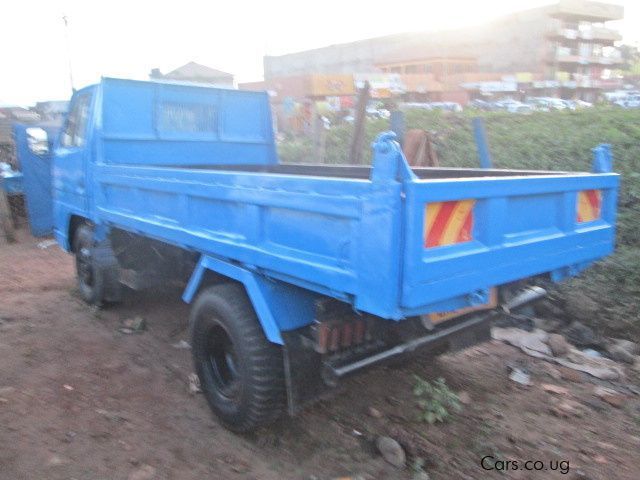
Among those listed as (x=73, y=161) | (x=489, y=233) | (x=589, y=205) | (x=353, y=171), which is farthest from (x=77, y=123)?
(x=589, y=205)

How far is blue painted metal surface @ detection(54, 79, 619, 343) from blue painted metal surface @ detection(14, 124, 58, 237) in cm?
569

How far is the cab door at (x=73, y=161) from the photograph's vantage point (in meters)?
4.84

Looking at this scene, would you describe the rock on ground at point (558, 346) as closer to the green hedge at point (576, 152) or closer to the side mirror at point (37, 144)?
the green hedge at point (576, 152)

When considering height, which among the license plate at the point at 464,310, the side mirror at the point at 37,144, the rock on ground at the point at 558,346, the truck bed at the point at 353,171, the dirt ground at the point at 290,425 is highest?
the side mirror at the point at 37,144

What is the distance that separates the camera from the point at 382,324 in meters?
2.73

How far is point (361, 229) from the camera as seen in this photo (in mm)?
2129

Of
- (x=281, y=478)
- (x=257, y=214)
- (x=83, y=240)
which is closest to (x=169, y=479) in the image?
(x=281, y=478)

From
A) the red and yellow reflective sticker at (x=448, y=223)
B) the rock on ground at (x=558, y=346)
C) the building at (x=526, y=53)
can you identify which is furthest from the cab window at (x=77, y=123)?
the building at (x=526, y=53)

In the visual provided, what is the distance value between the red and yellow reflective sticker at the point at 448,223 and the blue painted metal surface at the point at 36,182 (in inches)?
335

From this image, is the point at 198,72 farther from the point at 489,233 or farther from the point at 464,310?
the point at 489,233

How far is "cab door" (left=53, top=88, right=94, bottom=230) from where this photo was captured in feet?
15.9

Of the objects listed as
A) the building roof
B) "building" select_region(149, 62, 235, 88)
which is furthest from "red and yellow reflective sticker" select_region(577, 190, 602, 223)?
the building roof

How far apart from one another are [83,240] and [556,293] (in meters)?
4.79

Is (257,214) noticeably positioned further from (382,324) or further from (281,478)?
(281,478)
